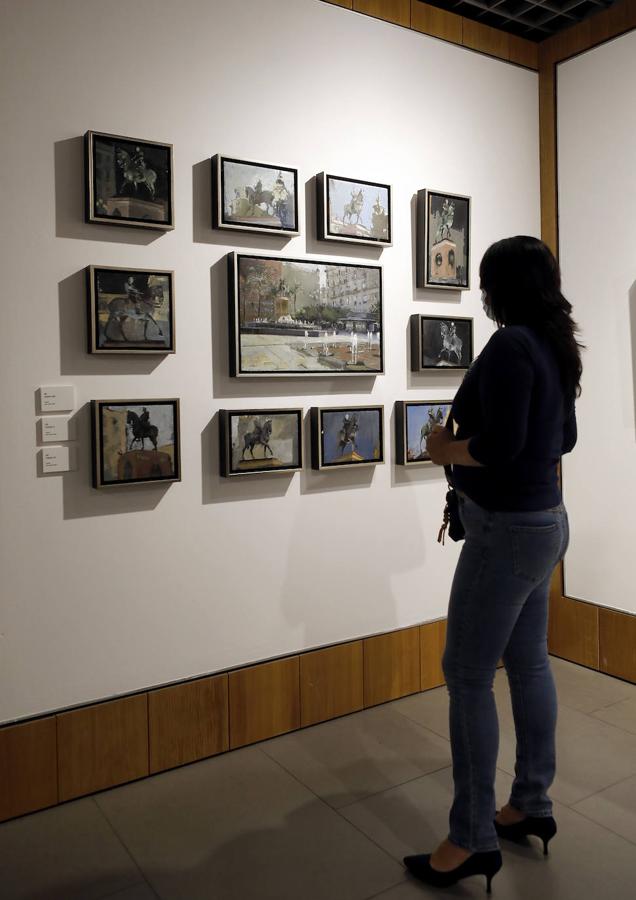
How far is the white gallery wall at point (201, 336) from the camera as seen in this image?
2.20m

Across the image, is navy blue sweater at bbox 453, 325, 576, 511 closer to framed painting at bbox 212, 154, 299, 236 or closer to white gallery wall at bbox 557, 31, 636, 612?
framed painting at bbox 212, 154, 299, 236

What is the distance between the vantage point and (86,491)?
2.31 m

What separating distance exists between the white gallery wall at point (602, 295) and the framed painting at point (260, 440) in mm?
1382

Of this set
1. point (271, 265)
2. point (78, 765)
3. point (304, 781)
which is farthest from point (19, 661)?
point (271, 265)

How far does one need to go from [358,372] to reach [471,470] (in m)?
1.07

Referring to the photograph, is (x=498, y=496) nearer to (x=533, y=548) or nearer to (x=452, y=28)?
(x=533, y=548)

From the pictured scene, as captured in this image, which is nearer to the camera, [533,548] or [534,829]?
[533,548]

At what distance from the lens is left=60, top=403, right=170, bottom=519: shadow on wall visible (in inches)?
89.7

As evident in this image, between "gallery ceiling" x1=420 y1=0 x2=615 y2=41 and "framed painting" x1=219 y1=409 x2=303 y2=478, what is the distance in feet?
6.21

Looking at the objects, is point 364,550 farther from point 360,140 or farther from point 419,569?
point 360,140

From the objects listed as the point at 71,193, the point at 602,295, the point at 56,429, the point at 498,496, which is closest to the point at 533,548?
the point at 498,496


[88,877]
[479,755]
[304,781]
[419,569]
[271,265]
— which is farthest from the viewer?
[419,569]

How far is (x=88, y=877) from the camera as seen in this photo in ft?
6.32

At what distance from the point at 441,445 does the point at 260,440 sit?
0.86 meters
